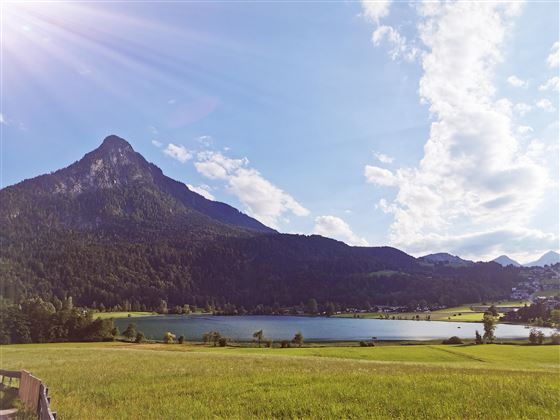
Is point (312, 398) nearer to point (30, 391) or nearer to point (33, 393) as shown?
point (33, 393)

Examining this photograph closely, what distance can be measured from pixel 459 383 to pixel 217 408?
11220 mm

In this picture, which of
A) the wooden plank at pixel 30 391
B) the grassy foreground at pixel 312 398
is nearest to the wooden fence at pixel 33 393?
the wooden plank at pixel 30 391

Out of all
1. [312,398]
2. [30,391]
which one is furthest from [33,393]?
[312,398]

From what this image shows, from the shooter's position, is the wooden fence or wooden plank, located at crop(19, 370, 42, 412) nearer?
the wooden fence

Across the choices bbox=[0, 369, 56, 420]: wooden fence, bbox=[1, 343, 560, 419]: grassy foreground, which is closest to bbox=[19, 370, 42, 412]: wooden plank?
bbox=[0, 369, 56, 420]: wooden fence

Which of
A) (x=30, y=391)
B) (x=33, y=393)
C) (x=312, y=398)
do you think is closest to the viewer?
(x=33, y=393)

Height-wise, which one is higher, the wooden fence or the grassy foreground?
the wooden fence

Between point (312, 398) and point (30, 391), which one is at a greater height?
point (30, 391)

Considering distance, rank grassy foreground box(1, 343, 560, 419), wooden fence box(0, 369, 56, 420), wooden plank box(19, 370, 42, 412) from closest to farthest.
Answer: wooden fence box(0, 369, 56, 420)
grassy foreground box(1, 343, 560, 419)
wooden plank box(19, 370, 42, 412)

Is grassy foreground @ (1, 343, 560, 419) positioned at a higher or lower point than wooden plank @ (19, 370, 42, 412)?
lower

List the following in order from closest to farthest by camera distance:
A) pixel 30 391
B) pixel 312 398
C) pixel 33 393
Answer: pixel 33 393, pixel 30 391, pixel 312 398

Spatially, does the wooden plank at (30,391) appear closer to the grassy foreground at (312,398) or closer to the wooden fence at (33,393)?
the wooden fence at (33,393)

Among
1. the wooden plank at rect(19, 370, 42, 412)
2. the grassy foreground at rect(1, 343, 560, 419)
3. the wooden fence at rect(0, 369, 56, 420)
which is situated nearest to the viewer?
the wooden fence at rect(0, 369, 56, 420)

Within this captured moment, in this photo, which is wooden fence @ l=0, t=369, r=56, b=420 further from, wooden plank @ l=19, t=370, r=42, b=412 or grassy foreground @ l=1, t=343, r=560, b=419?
grassy foreground @ l=1, t=343, r=560, b=419
